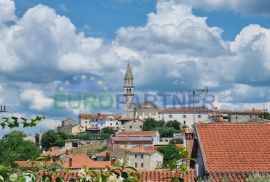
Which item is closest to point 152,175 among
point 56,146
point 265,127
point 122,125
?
point 265,127

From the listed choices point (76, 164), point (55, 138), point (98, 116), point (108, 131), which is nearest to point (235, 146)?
point (76, 164)

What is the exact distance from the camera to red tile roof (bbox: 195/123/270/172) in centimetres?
1672

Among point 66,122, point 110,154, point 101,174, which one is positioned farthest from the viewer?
point 66,122

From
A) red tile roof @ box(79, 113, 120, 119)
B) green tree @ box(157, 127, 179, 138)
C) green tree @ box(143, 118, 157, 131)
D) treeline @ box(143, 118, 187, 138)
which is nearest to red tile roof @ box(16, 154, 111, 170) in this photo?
green tree @ box(157, 127, 179, 138)

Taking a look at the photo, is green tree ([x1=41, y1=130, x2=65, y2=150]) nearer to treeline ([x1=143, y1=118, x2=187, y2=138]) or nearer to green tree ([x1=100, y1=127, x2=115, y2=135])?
green tree ([x1=100, y1=127, x2=115, y2=135])

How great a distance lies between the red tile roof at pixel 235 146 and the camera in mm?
16719

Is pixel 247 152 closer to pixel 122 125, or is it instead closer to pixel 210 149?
pixel 210 149

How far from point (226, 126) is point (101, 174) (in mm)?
15011

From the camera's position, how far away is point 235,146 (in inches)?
698

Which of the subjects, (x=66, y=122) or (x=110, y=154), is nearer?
(x=110, y=154)

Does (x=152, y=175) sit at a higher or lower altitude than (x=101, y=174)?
lower

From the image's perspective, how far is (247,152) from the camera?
1739 cm

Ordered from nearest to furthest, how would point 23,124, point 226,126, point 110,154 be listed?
point 23,124 < point 226,126 < point 110,154

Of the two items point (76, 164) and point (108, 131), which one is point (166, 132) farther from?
point (76, 164)
